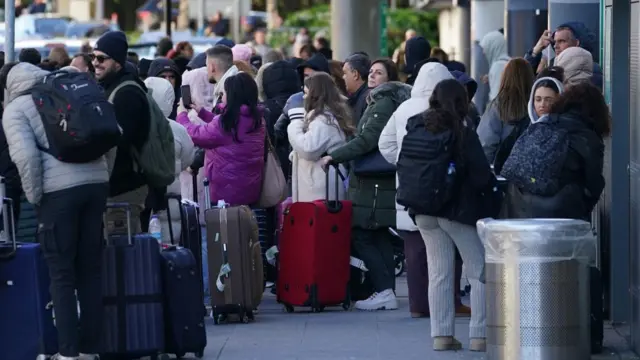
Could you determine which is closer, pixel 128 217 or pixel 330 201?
pixel 128 217

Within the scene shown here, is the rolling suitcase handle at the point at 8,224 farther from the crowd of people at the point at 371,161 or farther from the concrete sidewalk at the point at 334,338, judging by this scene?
the concrete sidewalk at the point at 334,338

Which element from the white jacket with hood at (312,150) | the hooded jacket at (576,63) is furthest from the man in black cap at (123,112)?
the hooded jacket at (576,63)

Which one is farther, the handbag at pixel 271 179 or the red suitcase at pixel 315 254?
the handbag at pixel 271 179

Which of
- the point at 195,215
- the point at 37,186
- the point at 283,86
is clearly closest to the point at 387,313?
the point at 195,215

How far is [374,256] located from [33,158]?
3.87 metres

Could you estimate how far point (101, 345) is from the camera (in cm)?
941

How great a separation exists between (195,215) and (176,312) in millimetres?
1744

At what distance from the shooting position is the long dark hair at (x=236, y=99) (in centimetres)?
1184

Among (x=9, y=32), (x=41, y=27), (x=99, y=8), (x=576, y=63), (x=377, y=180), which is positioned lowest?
(x=377, y=180)

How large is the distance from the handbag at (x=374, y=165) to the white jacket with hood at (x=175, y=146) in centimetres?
138

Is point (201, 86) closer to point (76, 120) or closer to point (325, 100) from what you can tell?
point (325, 100)

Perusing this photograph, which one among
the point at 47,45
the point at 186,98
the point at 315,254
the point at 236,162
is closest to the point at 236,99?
the point at 186,98

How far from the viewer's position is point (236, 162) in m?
12.1

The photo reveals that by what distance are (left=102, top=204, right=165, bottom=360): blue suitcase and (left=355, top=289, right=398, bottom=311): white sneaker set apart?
2996 millimetres
